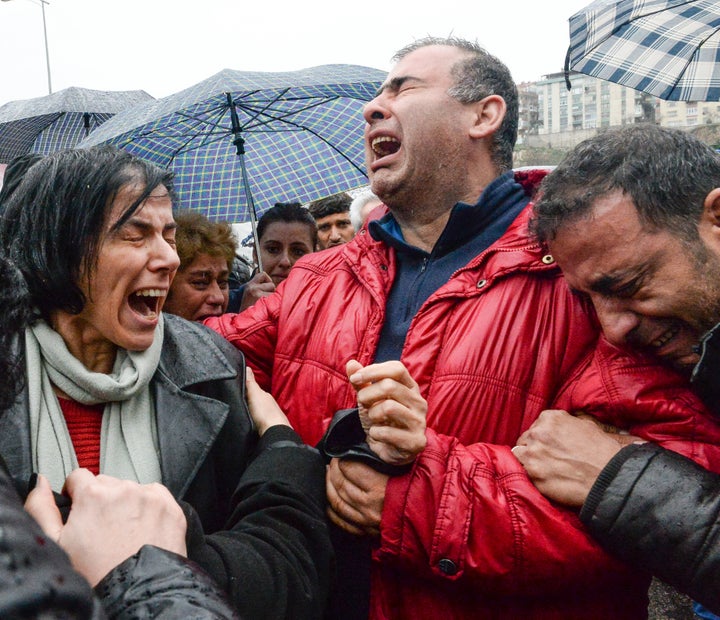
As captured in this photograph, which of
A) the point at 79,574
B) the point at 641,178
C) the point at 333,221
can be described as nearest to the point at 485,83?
the point at 641,178

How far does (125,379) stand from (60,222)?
475 mm

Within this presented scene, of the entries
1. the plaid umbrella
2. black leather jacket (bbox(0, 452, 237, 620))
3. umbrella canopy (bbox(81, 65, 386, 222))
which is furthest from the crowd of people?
umbrella canopy (bbox(81, 65, 386, 222))

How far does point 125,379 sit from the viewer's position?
1.88m

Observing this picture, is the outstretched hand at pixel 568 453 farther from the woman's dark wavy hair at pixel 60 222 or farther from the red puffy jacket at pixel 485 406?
the woman's dark wavy hair at pixel 60 222

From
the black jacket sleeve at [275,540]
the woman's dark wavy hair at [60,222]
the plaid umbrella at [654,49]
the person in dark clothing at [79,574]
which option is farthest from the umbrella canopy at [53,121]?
the black jacket sleeve at [275,540]

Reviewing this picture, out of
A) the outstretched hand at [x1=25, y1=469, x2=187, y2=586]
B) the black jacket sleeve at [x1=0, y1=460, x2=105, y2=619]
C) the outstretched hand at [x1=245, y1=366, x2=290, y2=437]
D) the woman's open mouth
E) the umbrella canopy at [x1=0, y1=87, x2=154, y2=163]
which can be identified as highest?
the umbrella canopy at [x1=0, y1=87, x2=154, y2=163]

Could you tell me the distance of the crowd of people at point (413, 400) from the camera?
1509 mm

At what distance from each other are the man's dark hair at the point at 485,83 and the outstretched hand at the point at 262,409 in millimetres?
1237

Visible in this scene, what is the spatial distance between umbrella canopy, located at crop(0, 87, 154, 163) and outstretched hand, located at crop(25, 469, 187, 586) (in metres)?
4.89

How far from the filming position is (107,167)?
1.92 meters

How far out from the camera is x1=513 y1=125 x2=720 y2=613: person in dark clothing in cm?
150

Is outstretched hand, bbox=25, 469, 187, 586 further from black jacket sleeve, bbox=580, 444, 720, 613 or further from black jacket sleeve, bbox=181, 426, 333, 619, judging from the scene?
black jacket sleeve, bbox=580, 444, 720, 613

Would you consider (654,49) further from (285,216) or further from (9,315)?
(9,315)

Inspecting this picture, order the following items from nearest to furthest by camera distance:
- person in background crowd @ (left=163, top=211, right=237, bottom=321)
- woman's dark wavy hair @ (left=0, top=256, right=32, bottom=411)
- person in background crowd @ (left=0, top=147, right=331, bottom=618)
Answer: woman's dark wavy hair @ (left=0, top=256, right=32, bottom=411) < person in background crowd @ (left=0, top=147, right=331, bottom=618) < person in background crowd @ (left=163, top=211, right=237, bottom=321)
